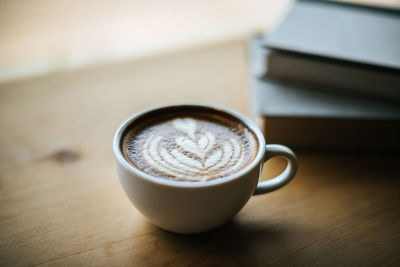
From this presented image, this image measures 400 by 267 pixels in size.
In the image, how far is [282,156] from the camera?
1.68 ft

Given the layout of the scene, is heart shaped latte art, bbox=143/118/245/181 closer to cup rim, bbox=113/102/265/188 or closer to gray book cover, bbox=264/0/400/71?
cup rim, bbox=113/102/265/188

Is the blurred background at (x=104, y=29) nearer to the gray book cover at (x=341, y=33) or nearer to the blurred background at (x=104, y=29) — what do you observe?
the blurred background at (x=104, y=29)

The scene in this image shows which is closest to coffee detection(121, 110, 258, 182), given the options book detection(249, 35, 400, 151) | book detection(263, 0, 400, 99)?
book detection(249, 35, 400, 151)

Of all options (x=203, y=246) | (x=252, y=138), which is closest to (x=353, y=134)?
(x=252, y=138)

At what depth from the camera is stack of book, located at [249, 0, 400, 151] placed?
0.66 meters

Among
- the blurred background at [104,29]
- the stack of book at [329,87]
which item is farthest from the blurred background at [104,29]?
the stack of book at [329,87]

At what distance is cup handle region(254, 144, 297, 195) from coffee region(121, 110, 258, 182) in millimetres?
21

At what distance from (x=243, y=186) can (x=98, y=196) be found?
10.1 inches

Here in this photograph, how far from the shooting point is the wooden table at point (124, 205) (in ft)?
1.60

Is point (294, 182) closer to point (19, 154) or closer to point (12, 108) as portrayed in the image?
point (19, 154)

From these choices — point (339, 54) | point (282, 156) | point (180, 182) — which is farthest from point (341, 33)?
point (180, 182)

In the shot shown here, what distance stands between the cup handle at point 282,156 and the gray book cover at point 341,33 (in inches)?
11.0

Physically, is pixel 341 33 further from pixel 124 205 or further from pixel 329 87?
pixel 124 205

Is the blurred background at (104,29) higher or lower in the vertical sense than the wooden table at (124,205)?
higher
